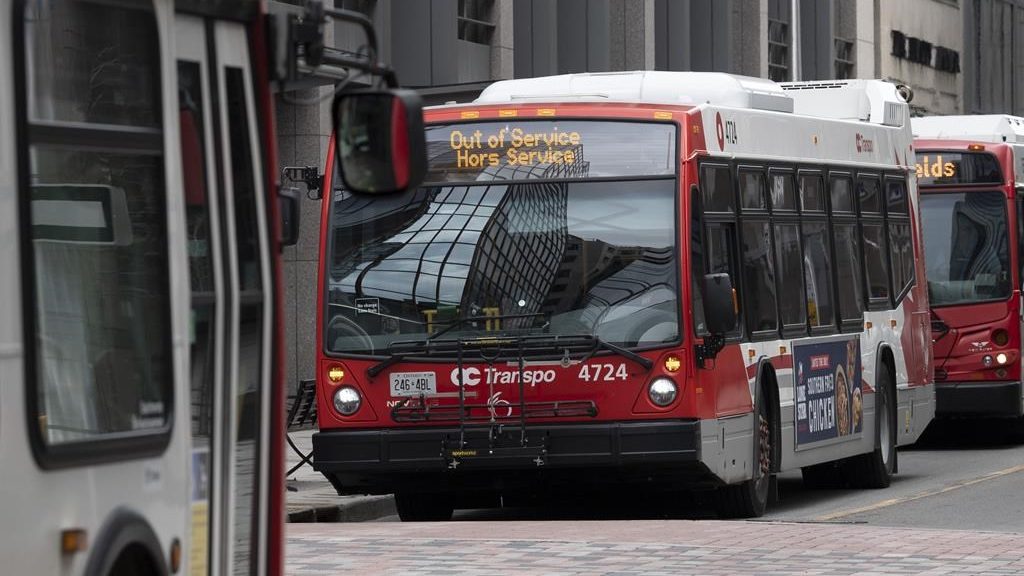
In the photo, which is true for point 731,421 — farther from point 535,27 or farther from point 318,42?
point 535,27

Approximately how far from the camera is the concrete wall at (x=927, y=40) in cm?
4644

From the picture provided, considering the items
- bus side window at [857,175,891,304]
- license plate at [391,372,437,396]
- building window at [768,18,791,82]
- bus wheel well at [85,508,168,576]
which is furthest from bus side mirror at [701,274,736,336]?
building window at [768,18,791,82]

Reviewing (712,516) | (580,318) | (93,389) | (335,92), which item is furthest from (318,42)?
(712,516)

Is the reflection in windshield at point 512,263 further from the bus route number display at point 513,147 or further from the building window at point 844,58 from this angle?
the building window at point 844,58

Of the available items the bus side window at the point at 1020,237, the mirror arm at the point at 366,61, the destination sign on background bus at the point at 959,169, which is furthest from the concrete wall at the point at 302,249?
the mirror arm at the point at 366,61

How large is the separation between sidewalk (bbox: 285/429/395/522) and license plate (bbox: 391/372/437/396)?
2.08m

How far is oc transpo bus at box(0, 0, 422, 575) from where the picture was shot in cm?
541

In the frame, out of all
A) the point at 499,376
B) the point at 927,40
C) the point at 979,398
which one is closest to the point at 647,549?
the point at 499,376

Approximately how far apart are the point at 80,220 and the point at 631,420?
812 cm

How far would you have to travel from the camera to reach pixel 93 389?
5781 mm

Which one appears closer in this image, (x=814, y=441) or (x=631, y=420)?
→ (x=631, y=420)

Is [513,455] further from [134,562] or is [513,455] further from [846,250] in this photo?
[134,562]

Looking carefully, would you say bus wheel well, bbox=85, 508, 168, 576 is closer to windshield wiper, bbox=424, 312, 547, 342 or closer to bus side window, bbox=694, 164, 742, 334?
windshield wiper, bbox=424, 312, 547, 342

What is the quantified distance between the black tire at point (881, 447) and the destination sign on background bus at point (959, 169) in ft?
14.7
